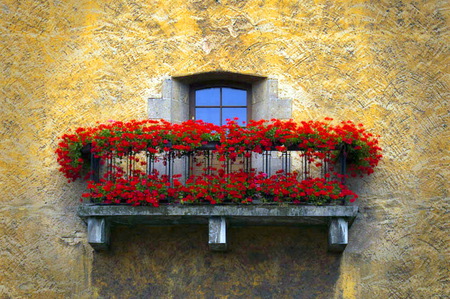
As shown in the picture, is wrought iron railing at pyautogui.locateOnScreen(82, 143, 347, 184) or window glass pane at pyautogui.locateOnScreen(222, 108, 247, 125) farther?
window glass pane at pyautogui.locateOnScreen(222, 108, 247, 125)

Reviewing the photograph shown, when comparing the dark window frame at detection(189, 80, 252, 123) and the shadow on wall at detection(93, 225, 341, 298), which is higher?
the dark window frame at detection(189, 80, 252, 123)

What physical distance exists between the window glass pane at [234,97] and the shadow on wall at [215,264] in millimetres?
1838

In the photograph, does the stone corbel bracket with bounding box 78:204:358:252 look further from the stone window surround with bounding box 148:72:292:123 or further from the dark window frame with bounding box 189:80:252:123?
the dark window frame with bounding box 189:80:252:123

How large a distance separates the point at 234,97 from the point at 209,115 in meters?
0.43

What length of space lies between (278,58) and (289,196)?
2061 millimetres

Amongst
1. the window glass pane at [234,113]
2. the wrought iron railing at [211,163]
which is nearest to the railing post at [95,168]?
the wrought iron railing at [211,163]

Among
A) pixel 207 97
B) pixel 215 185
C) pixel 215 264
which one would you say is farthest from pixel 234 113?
pixel 215 264

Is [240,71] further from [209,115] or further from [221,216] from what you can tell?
[221,216]

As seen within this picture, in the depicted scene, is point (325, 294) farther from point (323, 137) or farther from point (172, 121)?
point (172, 121)

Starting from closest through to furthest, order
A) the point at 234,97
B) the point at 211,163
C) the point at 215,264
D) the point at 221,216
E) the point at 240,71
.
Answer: the point at 221,216
the point at 215,264
the point at 211,163
the point at 240,71
the point at 234,97

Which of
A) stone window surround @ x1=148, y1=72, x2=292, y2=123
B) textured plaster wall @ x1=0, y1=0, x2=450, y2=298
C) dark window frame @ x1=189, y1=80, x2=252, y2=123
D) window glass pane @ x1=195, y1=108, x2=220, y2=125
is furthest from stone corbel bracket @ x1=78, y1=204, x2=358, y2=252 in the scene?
dark window frame @ x1=189, y1=80, x2=252, y2=123

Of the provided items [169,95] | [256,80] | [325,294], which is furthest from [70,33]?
[325,294]

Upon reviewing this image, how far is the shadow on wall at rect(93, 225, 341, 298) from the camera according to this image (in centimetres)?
1127

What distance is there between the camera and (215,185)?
10922mm
